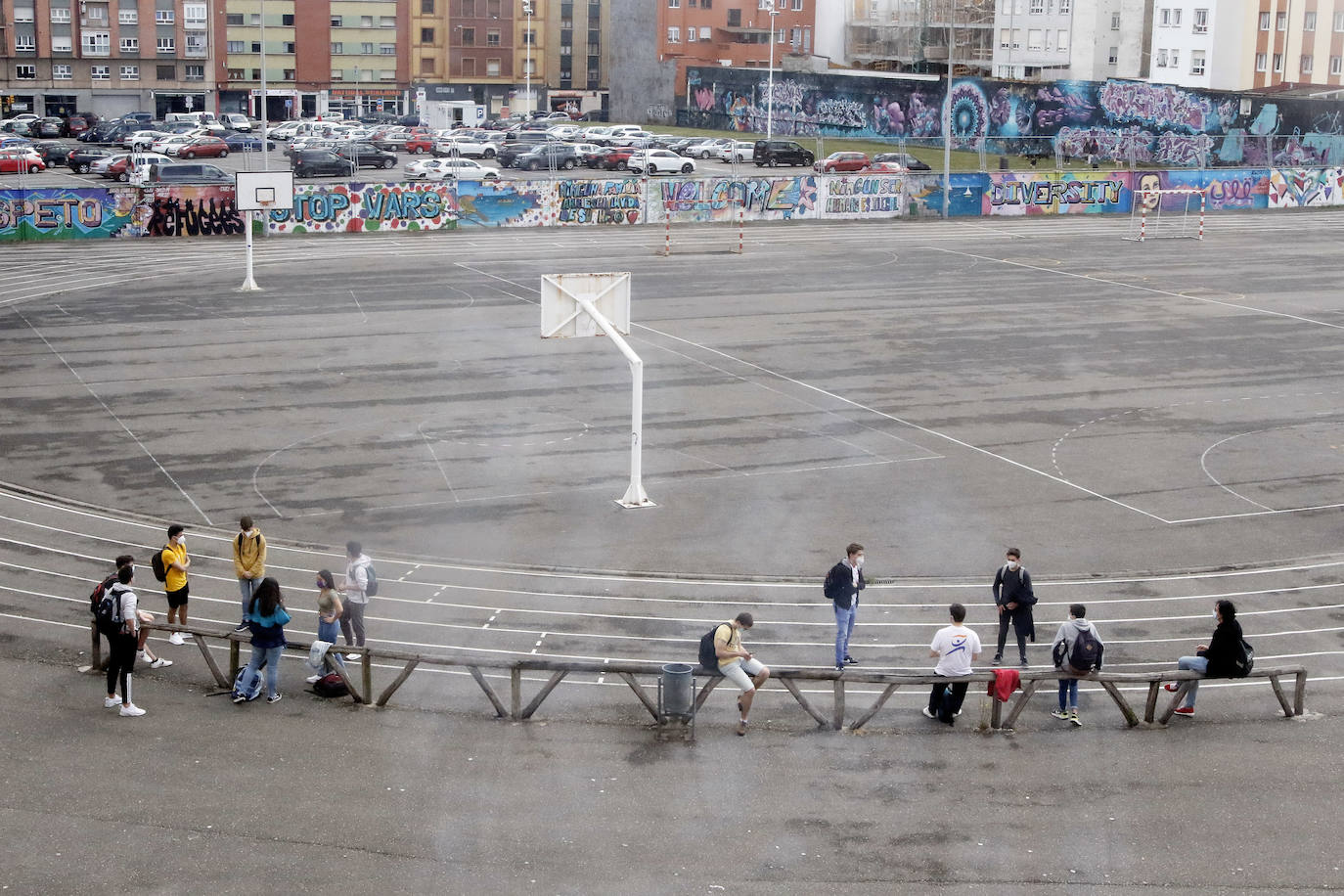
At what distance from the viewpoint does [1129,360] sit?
3588cm

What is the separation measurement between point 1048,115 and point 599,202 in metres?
45.8

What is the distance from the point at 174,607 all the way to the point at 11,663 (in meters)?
1.90

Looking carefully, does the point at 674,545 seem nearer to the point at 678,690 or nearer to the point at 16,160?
the point at 678,690

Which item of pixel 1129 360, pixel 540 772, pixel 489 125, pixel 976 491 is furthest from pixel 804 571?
pixel 489 125

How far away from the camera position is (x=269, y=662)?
52.4 ft

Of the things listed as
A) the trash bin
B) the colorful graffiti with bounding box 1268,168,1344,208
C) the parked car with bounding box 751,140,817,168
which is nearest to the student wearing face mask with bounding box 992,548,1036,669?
the trash bin

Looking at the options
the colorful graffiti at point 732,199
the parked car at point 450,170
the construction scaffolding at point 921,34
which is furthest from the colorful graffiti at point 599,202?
the construction scaffolding at point 921,34

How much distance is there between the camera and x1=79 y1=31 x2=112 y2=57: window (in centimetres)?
11850

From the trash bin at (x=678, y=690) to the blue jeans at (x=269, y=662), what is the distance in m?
4.01

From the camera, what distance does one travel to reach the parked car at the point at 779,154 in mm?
85688

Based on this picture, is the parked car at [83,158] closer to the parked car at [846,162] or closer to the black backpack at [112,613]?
the parked car at [846,162]

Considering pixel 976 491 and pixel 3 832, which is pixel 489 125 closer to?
pixel 976 491

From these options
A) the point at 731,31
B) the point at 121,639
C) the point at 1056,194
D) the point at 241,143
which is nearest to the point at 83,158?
the point at 241,143

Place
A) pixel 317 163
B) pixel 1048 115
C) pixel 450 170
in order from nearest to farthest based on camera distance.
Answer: pixel 450 170 < pixel 317 163 < pixel 1048 115
